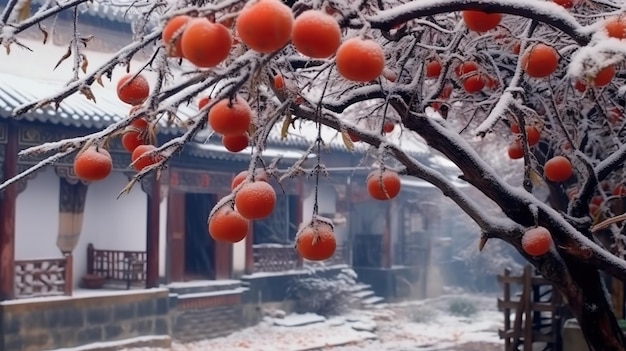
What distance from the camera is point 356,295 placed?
16953 mm

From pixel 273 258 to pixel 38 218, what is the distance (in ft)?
16.8

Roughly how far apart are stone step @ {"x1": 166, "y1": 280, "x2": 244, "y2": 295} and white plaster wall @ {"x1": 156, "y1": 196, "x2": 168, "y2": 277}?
13.3 inches

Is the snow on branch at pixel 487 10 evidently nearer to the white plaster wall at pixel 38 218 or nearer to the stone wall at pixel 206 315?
the white plaster wall at pixel 38 218

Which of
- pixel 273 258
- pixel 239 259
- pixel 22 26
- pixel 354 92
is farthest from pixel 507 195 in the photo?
pixel 273 258

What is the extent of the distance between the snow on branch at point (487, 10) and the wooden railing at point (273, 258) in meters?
12.8

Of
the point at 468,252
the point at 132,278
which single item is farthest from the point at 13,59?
the point at 468,252

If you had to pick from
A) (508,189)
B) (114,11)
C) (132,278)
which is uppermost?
(114,11)

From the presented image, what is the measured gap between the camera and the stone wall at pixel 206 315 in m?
12.7

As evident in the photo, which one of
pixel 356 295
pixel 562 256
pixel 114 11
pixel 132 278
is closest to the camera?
pixel 562 256

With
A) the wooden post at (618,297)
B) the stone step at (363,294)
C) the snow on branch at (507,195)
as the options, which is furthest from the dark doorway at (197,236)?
the snow on branch at (507,195)

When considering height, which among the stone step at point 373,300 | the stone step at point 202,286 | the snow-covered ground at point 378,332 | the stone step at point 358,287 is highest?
the stone step at point 202,286

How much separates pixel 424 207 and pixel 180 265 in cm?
911

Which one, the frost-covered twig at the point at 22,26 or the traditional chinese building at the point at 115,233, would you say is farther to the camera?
the traditional chinese building at the point at 115,233

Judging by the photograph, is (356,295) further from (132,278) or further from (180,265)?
(132,278)
